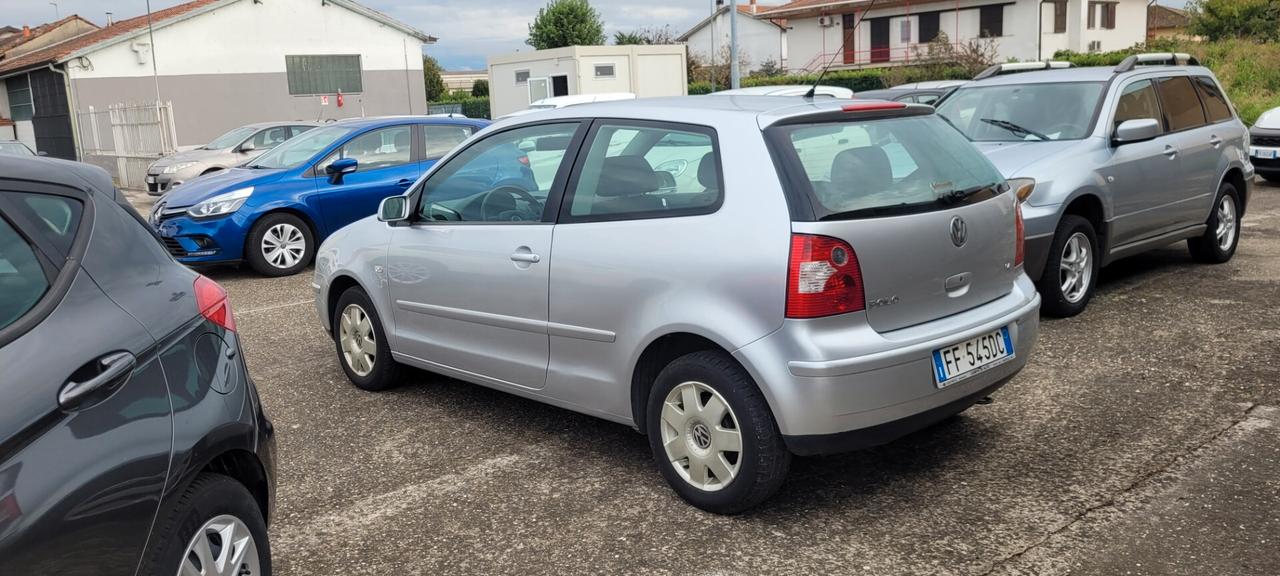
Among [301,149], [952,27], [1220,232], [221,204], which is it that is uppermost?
[952,27]

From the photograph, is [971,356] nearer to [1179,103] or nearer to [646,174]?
[646,174]

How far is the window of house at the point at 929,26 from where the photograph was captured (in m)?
49.9

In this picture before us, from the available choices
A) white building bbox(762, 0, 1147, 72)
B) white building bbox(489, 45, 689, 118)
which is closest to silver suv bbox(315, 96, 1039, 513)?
white building bbox(489, 45, 689, 118)

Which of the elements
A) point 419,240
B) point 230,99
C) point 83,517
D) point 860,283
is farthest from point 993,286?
point 230,99

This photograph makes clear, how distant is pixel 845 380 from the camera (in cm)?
357

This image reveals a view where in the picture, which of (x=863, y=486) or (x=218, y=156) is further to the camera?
(x=218, y=156)

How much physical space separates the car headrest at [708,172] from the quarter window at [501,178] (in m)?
0.78

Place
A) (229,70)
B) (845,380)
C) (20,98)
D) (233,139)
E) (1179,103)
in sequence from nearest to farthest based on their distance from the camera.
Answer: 1. (845,380)
2. (1179,103)
3. (233,139)
4. (229,70)
5. (20,98)

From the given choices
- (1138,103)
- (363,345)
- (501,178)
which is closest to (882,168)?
(501,178)

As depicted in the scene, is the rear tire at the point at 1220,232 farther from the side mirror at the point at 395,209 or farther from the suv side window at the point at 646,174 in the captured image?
the side mirror at the point at 395,209

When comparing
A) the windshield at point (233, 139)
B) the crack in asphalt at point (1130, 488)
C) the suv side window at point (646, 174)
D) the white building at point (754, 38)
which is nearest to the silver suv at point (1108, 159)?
the crack in asphalt at point (1130, 488)

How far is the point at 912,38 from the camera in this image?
51.0 m

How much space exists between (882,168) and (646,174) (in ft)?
3.03

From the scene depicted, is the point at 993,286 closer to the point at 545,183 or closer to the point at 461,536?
the point at 545,183
